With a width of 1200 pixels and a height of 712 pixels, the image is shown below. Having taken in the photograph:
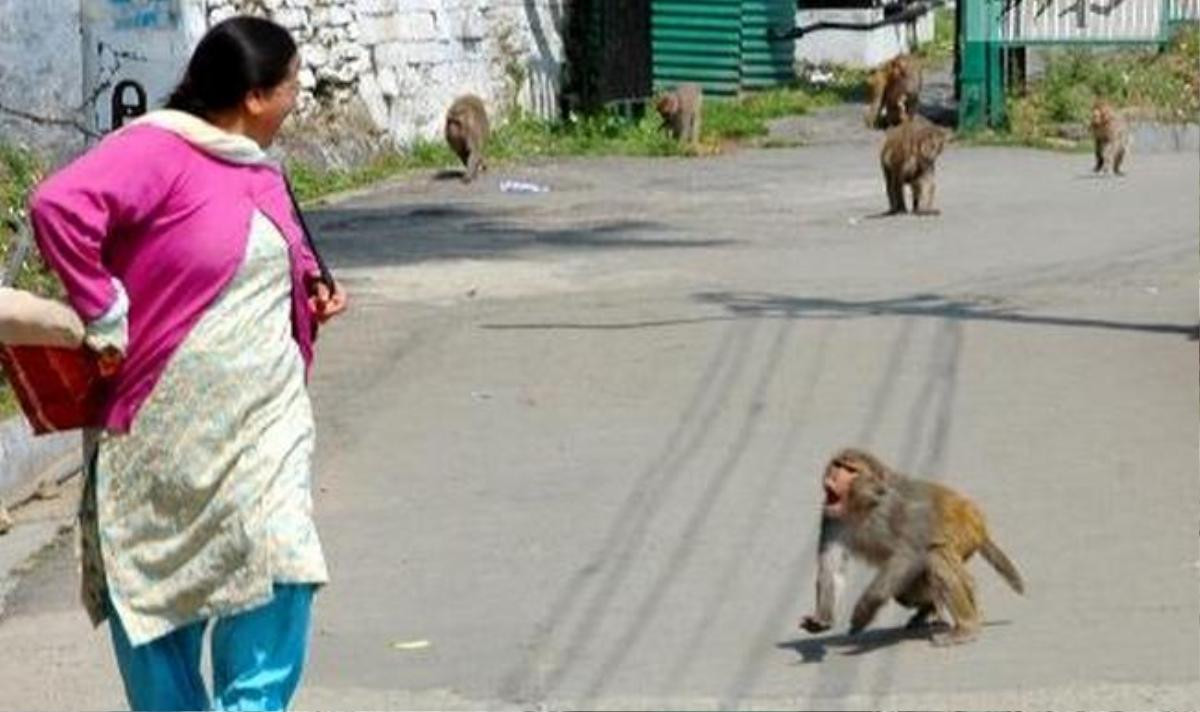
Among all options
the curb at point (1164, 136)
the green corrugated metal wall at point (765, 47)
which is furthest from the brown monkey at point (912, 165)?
the green corrugated metal wall at point (765, 47)

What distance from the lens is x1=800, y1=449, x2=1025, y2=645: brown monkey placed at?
339 inches

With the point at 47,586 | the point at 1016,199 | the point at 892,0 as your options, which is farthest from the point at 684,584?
the point at 892,0

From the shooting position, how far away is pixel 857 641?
8.84 meters

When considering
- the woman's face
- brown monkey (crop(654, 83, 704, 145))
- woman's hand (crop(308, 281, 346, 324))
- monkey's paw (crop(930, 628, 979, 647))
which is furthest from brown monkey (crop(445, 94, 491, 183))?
the woman's face

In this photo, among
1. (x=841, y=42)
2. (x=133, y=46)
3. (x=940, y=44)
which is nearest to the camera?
(x=133, y=46)

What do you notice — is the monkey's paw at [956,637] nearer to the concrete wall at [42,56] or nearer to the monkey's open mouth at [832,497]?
the monkey's open mouth at [832,497]

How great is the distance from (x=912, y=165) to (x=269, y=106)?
14453 millimetres

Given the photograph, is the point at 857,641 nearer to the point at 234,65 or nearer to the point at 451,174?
the point at 234,65

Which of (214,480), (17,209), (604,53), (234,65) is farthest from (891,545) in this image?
(604,53)

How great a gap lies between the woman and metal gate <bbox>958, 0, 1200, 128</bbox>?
71.5 feet

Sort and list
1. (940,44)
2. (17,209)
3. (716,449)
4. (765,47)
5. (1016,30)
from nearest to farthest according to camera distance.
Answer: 1. (716,449)
2. (17,209)
3. (1016,30)
4. (765,47)
5. (940,44)

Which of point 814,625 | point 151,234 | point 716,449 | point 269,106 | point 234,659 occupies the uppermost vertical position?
point 269,106

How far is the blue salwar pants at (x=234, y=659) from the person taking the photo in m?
6.22

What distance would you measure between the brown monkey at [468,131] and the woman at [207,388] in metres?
16.9
